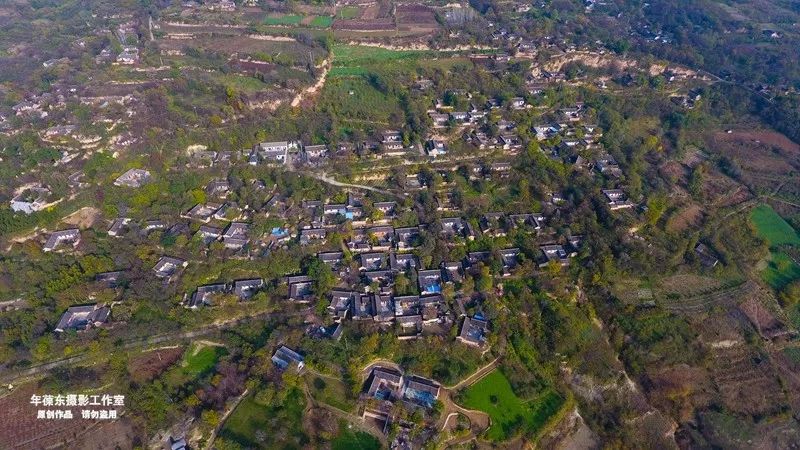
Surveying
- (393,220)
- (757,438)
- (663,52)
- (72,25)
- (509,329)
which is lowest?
(757,438)

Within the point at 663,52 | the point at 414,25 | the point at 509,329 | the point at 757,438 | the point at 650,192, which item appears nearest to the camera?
the point at 757,438

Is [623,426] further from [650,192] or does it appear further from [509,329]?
[650,192]

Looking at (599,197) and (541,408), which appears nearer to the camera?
(541,408)

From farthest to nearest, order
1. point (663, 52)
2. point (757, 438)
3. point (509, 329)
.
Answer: point (663, 52) < point (509, 329) < point (757, 438)

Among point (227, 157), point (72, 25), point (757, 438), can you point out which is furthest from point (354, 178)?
point (72, 25)

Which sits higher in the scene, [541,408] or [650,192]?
[650,192]

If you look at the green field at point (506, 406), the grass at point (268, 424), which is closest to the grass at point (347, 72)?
the grass at point (268, 424)

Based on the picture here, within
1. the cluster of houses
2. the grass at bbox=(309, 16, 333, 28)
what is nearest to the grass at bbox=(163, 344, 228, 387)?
the cluster of houses

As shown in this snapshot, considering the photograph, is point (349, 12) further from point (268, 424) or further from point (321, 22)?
point (268, 424)
